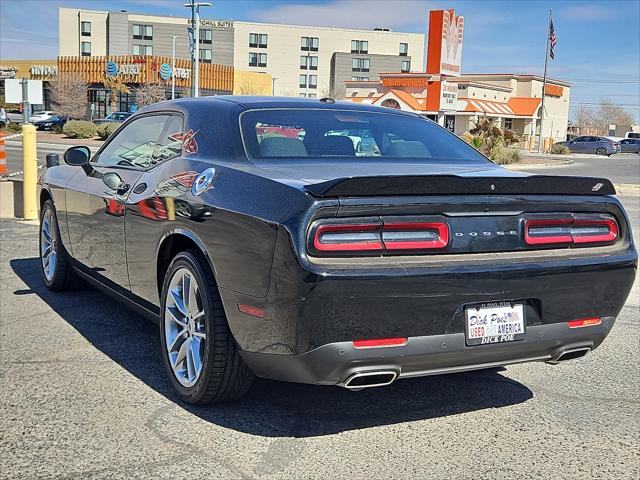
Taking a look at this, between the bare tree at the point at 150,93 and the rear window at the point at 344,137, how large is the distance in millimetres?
57842

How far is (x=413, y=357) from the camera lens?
3279mm

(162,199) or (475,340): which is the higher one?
(162,199)

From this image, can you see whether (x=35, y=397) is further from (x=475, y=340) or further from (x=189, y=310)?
(x=475, y=340)

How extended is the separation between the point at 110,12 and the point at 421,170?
3691 inches

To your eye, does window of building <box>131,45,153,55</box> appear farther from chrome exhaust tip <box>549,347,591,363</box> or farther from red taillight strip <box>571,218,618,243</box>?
chrome exhaust tip <box>549,347,591,363</box>

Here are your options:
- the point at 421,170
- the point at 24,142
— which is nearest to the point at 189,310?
the point at 421,170

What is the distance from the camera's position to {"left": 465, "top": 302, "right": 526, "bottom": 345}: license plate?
339cm

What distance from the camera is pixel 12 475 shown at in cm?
312

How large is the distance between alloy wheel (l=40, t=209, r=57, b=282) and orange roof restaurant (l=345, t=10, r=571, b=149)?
30.6 metres

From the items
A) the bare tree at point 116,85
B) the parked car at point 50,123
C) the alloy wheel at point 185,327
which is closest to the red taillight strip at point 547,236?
the alloy wheel at point 185,327

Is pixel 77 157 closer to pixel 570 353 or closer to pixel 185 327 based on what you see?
→ pixel 185 327

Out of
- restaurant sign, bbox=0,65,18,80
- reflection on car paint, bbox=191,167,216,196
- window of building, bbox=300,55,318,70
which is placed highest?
window of building, bbox=300,55,318,70

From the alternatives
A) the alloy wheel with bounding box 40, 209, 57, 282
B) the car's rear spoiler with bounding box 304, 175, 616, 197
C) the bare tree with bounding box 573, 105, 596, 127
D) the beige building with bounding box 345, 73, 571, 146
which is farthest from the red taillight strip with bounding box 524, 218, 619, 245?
the bare tree with bounding box 573, 105, 596, 127

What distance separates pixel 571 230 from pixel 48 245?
14.7 feet
